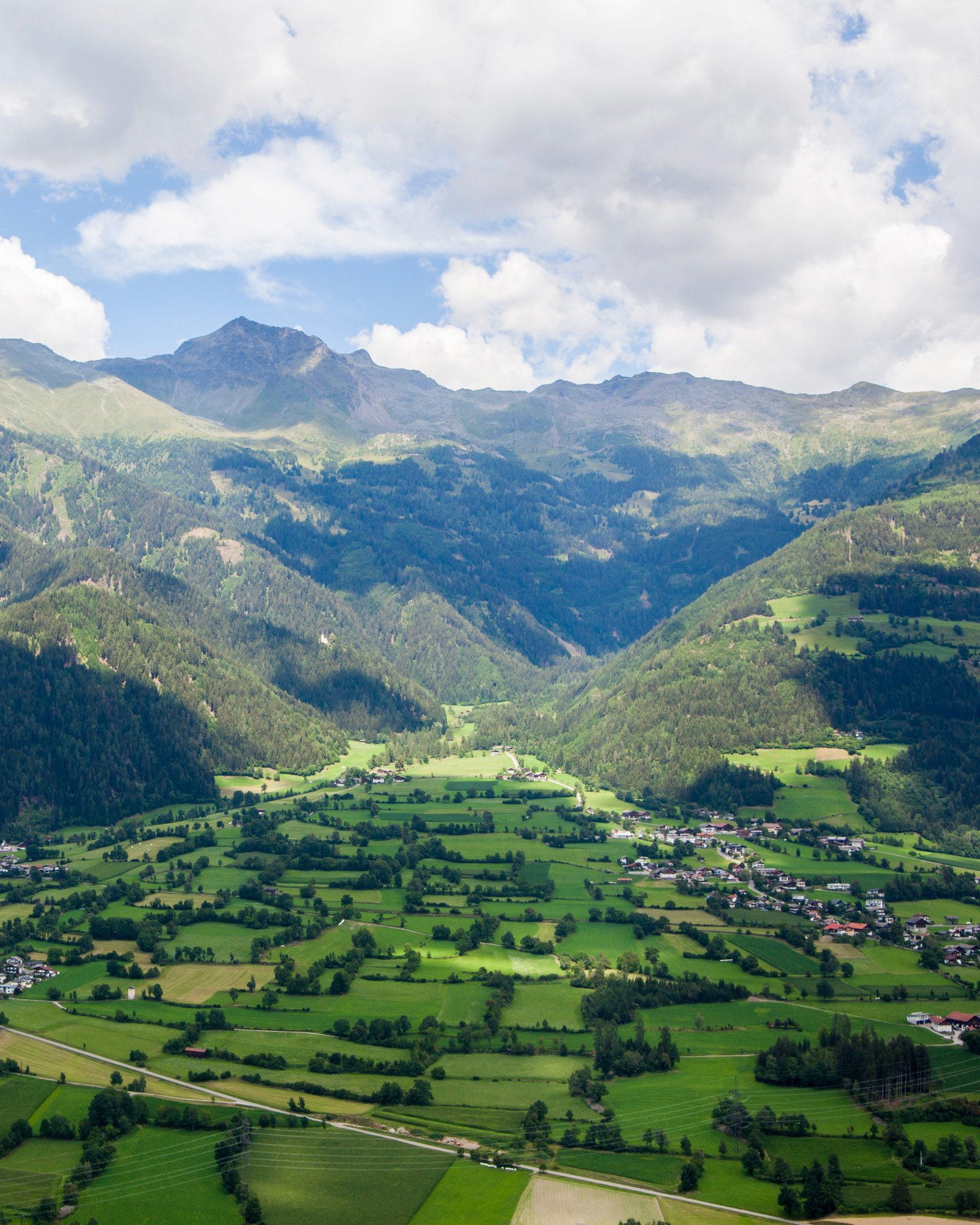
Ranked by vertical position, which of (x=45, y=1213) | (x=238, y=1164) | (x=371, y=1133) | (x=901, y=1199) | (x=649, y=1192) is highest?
(x=901, y=1199)

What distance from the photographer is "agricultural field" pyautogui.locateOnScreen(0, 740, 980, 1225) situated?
A: 80500mm

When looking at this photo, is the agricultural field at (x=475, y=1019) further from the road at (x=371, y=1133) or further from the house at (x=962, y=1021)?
the house at (x=962, y=1021)

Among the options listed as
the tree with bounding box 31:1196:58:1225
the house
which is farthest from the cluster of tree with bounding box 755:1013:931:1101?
the tree with bounding box 31:1196:58:1225

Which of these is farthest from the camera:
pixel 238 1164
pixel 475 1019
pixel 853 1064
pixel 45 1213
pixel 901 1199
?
pixel 475 1019

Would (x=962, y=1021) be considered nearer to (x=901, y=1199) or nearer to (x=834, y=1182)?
(x=834, y=1182)

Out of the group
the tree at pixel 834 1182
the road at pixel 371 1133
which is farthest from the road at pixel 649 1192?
the tree at pixel 834 1182

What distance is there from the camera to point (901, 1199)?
7400cm

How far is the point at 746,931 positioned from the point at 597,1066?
4326cm

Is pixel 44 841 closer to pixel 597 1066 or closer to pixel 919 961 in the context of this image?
pixel 597 1066

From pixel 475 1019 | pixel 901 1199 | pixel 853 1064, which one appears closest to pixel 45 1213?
pixel 475 1019

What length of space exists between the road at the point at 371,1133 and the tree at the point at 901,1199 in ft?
23.1

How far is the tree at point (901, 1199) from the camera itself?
73875 millimetres

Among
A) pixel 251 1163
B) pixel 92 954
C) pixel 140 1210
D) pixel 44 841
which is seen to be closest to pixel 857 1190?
pixel 251 1163

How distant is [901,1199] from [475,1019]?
46624 millimetres
